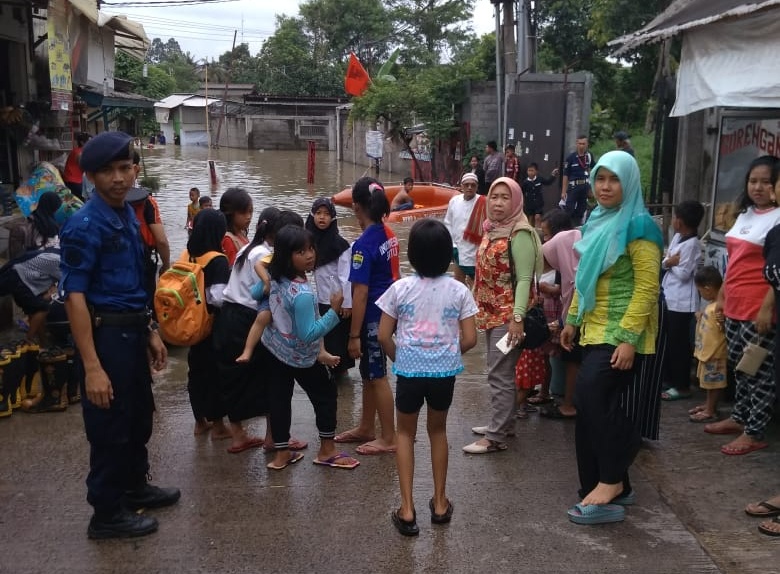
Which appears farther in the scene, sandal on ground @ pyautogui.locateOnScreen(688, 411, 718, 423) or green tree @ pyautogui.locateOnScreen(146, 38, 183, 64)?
green tree @ pyautogui.locateOnScreen(146, 38, 183, 64)

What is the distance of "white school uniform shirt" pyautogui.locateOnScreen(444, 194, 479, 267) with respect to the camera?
7.07m

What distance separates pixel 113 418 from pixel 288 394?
1096 millimetres

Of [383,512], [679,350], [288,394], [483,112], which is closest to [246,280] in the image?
[288,394]

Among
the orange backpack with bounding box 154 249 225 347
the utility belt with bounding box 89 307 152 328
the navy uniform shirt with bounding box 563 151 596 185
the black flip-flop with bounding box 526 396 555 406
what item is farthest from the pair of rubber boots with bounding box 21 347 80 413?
the navy uniform shirt with bounding box 563 151 596 185

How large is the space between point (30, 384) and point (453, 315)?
3346 mm

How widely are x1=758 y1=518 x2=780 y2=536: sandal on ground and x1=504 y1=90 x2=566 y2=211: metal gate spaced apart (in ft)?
38.0

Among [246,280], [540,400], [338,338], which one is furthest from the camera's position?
[540,400]

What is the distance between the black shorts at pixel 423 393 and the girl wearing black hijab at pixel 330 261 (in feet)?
4.14

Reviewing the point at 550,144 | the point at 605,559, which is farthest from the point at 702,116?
the point at 550,144

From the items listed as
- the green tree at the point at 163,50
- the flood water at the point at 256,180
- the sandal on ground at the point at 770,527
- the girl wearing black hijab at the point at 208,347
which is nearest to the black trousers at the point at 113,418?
the girl wearing black hijab at the point at 208,347

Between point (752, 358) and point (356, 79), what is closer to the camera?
point (752, 358)

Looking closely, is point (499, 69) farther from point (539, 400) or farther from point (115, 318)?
point (115, 318)

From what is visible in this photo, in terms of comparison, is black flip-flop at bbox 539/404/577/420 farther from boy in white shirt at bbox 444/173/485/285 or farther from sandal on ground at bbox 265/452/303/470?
boy in white shirt at bbox 444/173/485/285

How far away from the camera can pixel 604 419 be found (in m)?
3.53
